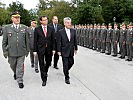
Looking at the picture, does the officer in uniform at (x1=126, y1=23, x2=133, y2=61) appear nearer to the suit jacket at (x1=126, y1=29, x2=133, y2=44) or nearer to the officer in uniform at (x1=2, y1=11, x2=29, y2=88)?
the suit jacket at (x1=126, y1=29, x2=133, y2=44)

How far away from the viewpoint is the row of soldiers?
1271cm

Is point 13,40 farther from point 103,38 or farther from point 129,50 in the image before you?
point 103,38

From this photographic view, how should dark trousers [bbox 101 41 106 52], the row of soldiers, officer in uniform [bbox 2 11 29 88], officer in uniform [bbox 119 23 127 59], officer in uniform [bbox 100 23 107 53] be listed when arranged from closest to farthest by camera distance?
1. officer in uniform [bbox 2 11 29 88]
2. the row of soldiers
3. officer in uniform [bbox 119 23 127 59]
4. officer in uniform [bbox 100 23 107 53]
5. dark trousers [bbox 101 41 106 52]

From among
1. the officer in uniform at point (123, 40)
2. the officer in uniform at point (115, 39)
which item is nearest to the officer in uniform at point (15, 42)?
the officer in uniform at point (123, 40)

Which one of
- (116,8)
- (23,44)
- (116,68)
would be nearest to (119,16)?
(116,8)

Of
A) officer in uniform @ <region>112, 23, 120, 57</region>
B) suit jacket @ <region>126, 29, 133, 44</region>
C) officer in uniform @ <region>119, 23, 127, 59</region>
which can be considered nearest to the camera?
suit jacket @ <region>126, 29, 133, 44</region>

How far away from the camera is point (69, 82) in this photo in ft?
25.1

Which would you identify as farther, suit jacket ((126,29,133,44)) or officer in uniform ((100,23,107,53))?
officer in uniform ((100,23,107,53))

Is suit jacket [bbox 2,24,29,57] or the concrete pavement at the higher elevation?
suit jacket [bbox 2,24,29,57]

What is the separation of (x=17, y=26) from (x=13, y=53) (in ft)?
2.40

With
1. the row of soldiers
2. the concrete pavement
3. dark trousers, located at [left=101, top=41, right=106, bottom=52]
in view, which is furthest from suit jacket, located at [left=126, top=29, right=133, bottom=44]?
dark trousers, located at [left=101, top=41, right=106, bottom=52]

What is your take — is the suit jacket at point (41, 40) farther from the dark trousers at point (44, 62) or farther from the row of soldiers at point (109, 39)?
the row of soldiers at point (109, 39)

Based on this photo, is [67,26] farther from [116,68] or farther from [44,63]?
[116,68]

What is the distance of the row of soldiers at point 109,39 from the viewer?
12.7 meters
